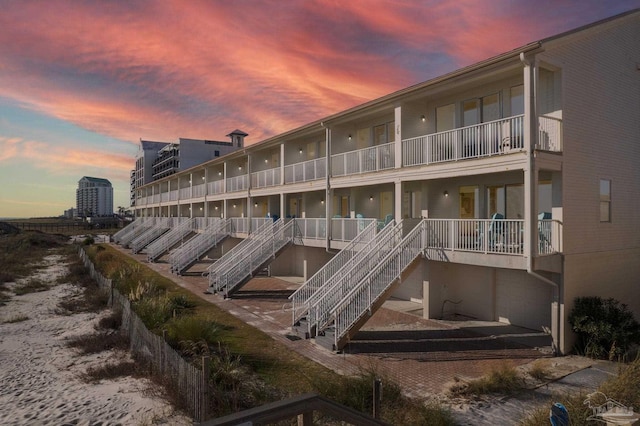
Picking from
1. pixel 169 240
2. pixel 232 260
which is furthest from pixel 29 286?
pixel 232 260

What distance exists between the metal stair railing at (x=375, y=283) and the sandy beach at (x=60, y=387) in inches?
215

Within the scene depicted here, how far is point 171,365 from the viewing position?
9.48 metres

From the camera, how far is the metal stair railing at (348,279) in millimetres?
13375

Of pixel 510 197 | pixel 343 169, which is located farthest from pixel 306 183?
pixel 510 197

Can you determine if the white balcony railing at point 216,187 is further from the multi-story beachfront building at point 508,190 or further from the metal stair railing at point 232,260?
the multi-story beachfront building at point 508,190

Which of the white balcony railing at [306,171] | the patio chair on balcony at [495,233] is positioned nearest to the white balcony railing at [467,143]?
the patio chair on balcony at [495,233]

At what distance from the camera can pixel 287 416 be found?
3.21 metres

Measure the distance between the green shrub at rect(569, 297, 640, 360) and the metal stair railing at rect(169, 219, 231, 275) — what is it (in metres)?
22.8

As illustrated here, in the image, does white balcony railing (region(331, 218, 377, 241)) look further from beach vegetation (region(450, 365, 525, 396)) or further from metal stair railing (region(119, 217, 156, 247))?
metal stair railing (region(119, 217, 156, 247))

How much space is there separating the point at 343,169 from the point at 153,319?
416 inches

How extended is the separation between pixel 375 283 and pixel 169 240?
92.7 feet

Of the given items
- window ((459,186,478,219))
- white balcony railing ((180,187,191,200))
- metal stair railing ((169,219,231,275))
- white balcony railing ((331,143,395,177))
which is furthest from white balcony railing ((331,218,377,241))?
white balcony railing ((180,187,191,200))

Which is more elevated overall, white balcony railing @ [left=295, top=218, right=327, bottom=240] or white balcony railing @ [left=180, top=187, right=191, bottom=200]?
white balcony railing @ [left=180, top=187, right=191, bottom=200]

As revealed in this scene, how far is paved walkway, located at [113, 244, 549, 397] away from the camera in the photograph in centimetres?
1042
